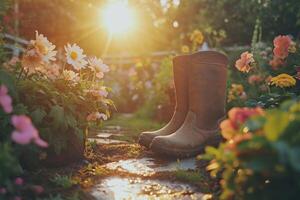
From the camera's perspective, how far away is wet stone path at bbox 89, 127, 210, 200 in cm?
190

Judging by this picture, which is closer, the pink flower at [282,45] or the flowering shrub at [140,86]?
the pink flower at [282,45]

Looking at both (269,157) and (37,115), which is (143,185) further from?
(269,157)

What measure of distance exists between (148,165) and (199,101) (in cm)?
68

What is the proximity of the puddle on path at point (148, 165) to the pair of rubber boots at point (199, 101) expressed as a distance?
0.48ft

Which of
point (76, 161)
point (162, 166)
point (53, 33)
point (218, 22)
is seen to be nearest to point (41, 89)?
point (76, 161)

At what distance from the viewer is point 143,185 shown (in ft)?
6.80

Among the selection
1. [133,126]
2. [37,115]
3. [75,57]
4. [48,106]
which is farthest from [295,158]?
[133,126]

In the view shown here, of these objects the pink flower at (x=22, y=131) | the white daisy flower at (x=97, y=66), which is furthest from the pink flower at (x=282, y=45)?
the pink flower at (x=22, y=131)

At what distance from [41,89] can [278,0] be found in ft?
27.4

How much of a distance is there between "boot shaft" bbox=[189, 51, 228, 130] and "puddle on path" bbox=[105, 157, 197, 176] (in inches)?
14.7

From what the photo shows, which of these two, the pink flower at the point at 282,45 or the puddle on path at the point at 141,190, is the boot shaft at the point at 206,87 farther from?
the puddle on path at the point at 141,190

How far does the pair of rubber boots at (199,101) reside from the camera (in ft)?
9.29

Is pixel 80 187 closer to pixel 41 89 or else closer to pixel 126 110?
pixel 41 89

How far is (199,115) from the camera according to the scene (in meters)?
2.92
